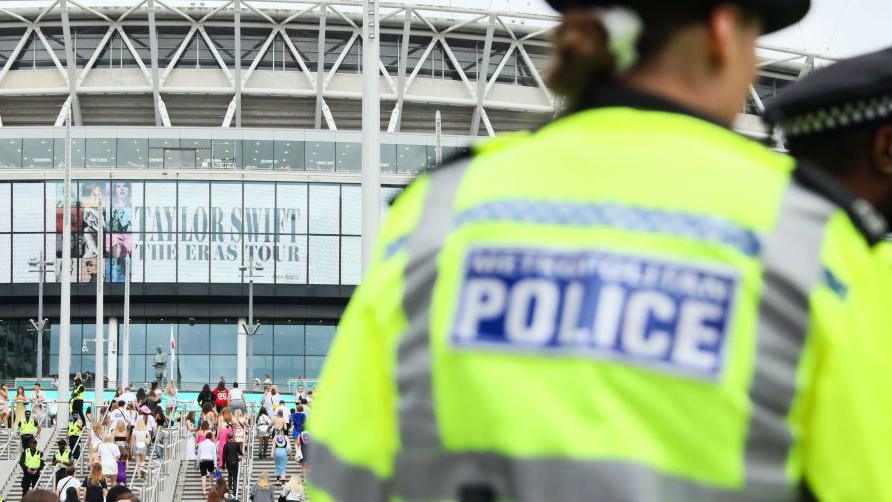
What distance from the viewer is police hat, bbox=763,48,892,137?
6.33ft

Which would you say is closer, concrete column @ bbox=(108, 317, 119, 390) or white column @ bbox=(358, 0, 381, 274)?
white column @ bbox=(358, 0, 381, 274)

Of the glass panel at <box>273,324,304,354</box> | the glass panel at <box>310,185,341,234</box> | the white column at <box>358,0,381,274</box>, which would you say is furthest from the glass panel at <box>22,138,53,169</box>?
the white column at <box>358,0,381,274</box>

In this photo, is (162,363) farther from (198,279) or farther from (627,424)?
(627,424)

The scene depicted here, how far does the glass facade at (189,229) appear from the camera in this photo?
58438mm

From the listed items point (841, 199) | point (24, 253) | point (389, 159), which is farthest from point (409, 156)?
point (841, 199)

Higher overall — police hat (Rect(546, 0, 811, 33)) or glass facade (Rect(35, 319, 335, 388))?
police hat (Rect(546, 0, 811, 33))

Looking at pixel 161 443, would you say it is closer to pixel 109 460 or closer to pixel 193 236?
pixel 109 460

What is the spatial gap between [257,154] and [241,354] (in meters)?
8.72

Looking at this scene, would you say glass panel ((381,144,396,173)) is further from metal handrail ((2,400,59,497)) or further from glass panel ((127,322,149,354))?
metal handrail ((2,400,59,497))

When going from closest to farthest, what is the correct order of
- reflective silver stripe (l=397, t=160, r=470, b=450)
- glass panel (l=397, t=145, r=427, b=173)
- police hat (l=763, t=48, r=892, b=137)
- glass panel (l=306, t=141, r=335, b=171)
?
reflective silver stripe (l=397, t=160, r=470, b=450), police hat (l=763, t=48, r=892, b=137), glass panel (l=397, t=145, r=427, b=173), glass panel (l=306, t=141, r=335, b=171)

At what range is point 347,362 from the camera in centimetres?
179

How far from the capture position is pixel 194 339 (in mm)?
60062

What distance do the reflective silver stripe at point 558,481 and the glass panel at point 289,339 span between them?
5888cm

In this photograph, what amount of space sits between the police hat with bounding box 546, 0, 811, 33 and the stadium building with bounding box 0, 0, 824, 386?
5593 centimetres
